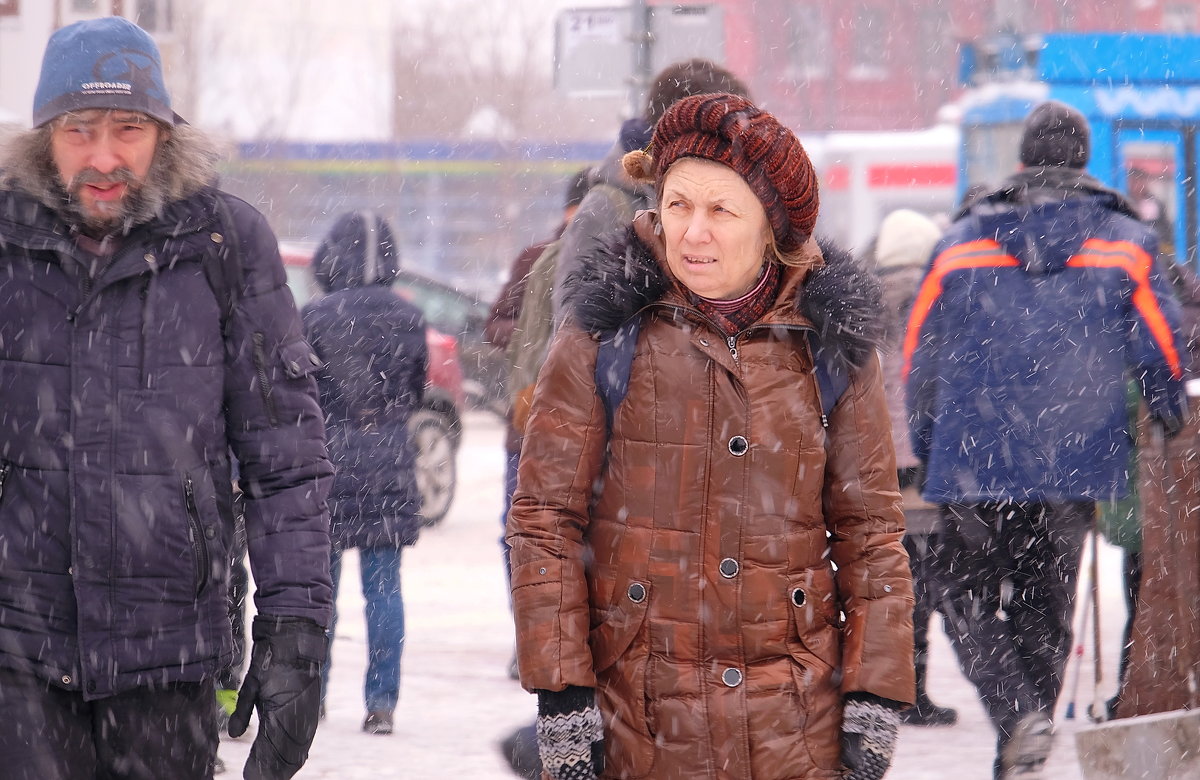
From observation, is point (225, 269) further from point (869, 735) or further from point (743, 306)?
point (869, 735)

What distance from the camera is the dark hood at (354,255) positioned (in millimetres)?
6641

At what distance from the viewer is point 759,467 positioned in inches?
118

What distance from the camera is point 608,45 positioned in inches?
400

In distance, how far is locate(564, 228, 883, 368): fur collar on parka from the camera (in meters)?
3.03

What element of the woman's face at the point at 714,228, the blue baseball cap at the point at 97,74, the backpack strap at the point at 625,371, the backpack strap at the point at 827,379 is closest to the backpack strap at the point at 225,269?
the blue baseball cap at the point at 97,74

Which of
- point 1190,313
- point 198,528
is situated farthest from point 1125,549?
point 198,528

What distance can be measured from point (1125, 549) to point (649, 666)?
4012 mm

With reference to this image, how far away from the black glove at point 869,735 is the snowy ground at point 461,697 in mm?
2982

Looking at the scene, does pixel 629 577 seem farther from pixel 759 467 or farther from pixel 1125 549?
pixel 1125 549

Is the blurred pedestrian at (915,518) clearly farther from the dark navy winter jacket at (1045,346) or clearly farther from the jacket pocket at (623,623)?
the jacket pocket at (623,623)

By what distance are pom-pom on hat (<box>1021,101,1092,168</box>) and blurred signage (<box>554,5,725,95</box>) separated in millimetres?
4346

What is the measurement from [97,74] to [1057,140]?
136 inches

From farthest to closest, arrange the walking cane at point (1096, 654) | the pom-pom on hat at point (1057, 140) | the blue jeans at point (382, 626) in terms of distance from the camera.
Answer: the blue jeans at point (382, 626) → the walking cane at point (1096, 654) → the pom-pom on hat at point (1057, 140)

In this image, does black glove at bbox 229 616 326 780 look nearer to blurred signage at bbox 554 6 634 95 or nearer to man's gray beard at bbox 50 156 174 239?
man's gray beard at bbox 50 156 174 239
